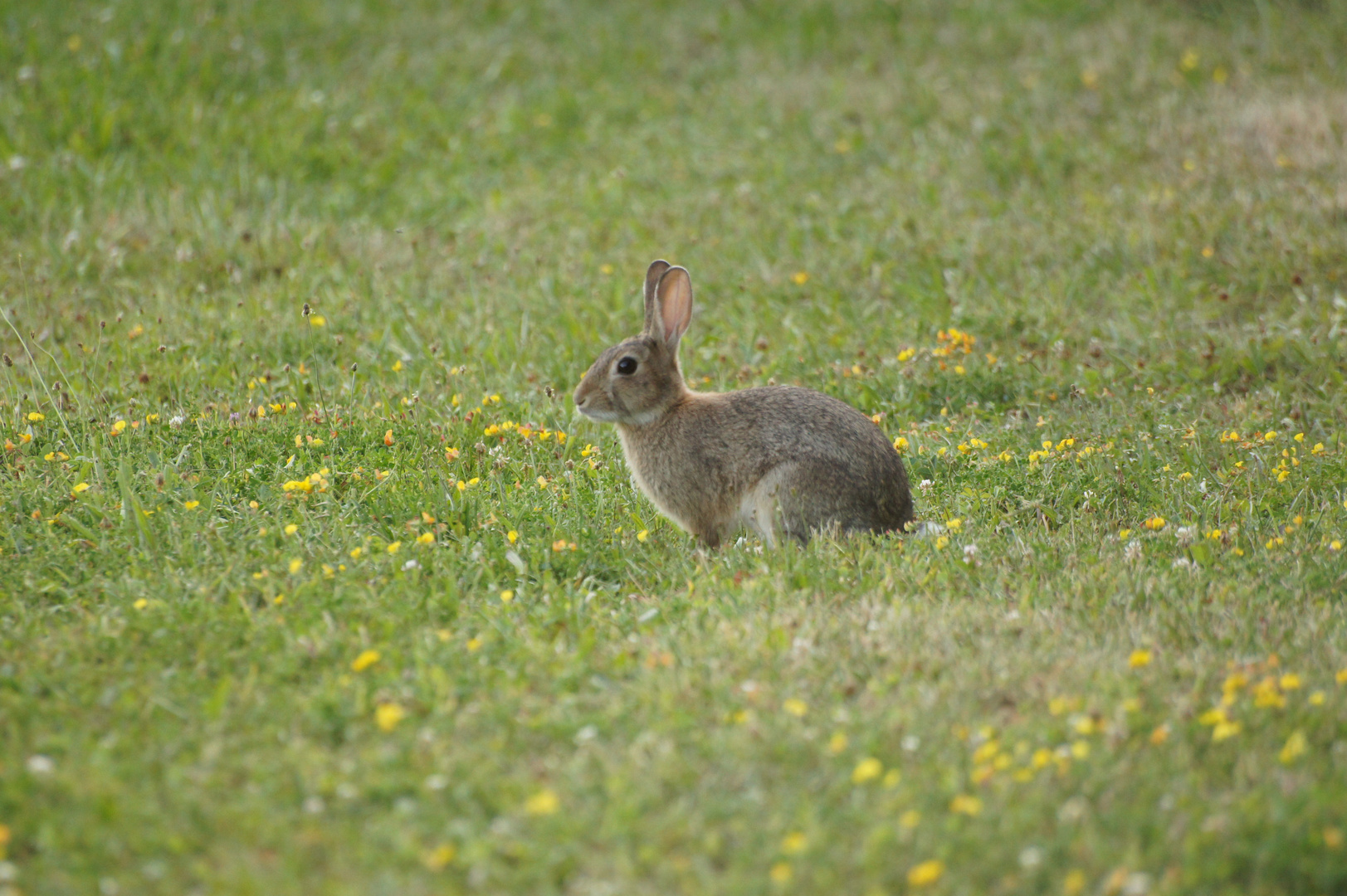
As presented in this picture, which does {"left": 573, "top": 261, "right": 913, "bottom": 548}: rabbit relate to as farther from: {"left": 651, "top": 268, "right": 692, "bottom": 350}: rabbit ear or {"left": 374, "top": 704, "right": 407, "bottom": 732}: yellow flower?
{"left": 374, "top": 704, "right": 407, "bottom": 732}: yellow flower

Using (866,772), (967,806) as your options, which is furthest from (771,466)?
(967,806)

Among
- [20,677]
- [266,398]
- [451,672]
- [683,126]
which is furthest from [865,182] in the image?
[20,677]

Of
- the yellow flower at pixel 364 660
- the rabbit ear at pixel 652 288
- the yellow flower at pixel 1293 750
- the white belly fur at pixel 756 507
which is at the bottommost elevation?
the white belly fur at pixel 756 507

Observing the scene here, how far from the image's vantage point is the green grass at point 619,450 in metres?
3.47

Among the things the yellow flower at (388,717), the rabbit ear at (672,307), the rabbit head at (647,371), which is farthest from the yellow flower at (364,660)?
the rabbit ear at (672,307)

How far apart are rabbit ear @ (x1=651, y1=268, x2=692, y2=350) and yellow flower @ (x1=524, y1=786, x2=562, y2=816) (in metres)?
3.07

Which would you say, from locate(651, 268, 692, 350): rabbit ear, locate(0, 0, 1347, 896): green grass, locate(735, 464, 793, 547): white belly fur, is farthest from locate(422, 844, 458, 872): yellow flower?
locate(651, 268, 692, 350): rabbit ear

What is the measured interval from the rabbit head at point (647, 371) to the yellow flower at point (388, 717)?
2321 millimetres

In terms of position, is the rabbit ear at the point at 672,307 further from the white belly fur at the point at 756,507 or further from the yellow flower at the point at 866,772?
the yellow flower at the point at 866,772

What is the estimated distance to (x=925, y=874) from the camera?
3117mm

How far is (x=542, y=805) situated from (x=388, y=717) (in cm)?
69

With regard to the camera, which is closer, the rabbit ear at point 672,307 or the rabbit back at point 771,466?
the rabbit back at point 771,466

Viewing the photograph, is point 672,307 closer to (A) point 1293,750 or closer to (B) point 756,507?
(B) point 756,507

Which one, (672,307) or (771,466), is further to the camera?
(672,307)
